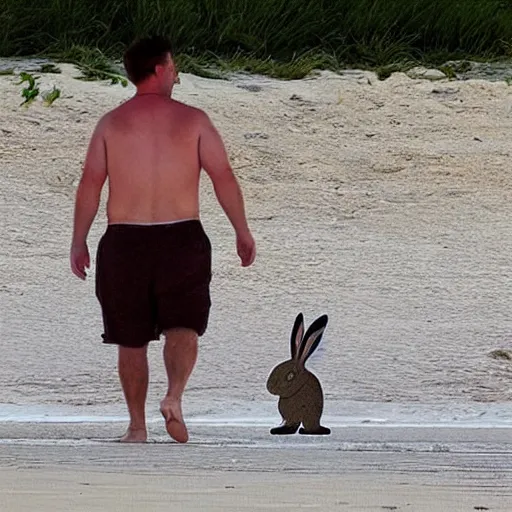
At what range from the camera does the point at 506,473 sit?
15.7 ft

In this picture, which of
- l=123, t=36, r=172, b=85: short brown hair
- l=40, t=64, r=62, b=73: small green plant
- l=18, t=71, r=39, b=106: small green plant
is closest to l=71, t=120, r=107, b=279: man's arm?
l=123, t=36, r=172, b=85: short brown hair

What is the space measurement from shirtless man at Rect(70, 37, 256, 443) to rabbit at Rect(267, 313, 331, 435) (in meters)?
0.26

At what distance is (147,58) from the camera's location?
3.21 metres

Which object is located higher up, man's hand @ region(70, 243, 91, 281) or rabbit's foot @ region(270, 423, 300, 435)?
man's hand @ region(70, 243, 91, 281)

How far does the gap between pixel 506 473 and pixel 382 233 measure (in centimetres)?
704

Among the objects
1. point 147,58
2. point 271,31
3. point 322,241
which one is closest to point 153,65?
point 147,58

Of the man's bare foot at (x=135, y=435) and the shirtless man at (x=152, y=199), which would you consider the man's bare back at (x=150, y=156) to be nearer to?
the shirtless man at (x=152, y=199)

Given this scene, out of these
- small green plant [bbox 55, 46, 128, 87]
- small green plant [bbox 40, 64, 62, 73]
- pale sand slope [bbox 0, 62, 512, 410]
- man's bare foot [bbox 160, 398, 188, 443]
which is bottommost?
pale sand slope [bbox 0, 62, 512, 410]

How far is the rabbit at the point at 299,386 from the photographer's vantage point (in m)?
3.44

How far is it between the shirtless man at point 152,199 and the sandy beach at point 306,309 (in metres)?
0.41

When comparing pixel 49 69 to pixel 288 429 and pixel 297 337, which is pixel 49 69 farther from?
pixel 297 337

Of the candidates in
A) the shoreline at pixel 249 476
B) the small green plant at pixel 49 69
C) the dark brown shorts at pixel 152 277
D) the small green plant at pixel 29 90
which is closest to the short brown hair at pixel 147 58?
the dark brown shorts at pixel 152 277

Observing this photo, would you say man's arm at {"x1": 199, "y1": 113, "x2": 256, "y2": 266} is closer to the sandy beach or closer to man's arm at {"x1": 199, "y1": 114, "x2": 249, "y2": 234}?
man's arm at {"x1": 199, "y1": 114, "x2": 249, "y2": 234}

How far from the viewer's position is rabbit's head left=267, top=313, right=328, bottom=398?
342 centimetres
